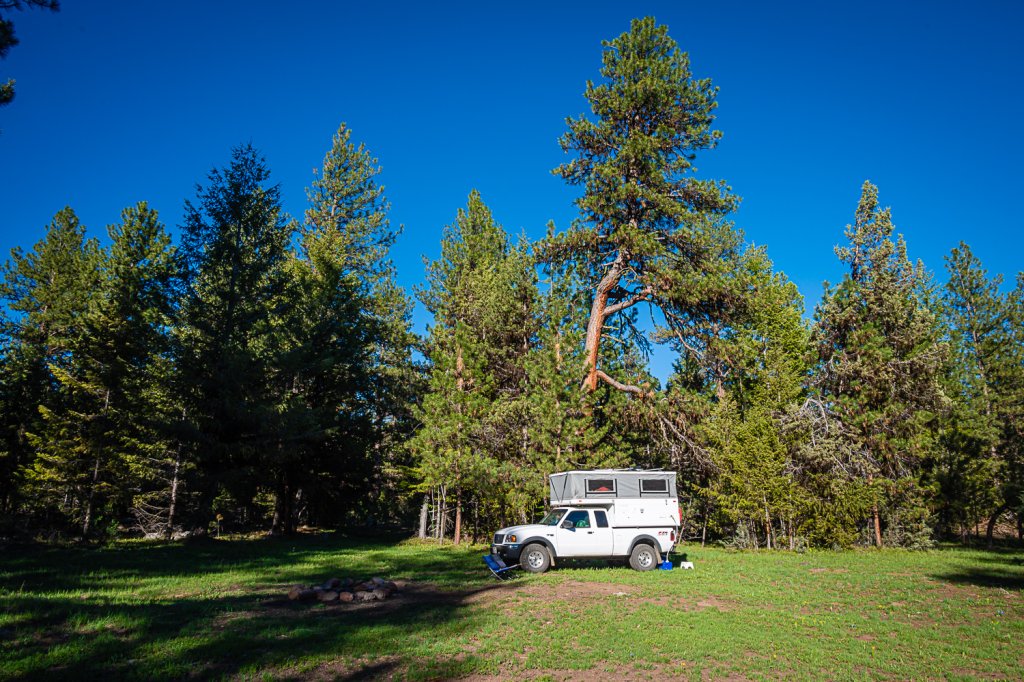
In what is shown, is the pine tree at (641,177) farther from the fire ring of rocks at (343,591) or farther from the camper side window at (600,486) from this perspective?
the fire ring of rocks at (343,591)

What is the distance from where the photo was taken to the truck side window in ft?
51.3

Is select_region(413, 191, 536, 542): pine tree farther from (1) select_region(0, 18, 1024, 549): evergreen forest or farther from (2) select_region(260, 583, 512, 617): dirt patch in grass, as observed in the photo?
(2) select_region(260, 583, 512, 617): dirt patch in grass

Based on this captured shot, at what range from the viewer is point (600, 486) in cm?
1728

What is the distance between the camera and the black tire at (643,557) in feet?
51.1

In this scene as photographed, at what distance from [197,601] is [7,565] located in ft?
25.0

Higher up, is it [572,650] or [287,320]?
[287,320]

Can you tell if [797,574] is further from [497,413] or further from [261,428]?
[261,428]

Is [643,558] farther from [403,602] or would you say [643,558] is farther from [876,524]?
[876,524]

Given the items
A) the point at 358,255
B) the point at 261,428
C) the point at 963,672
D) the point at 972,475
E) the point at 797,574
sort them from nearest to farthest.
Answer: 1. the point at 963,672
2. the point at 797,574
3. the point at 261,428
4. the point at 972,475
5. the point at 358,255

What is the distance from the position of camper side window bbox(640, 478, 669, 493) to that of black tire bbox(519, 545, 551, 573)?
3844 mm

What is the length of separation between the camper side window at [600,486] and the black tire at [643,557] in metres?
1.95

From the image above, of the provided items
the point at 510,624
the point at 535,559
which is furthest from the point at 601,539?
the point at 510,624

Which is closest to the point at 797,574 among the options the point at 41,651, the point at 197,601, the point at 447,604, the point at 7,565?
the point at 447,604

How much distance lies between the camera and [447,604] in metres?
10.8
